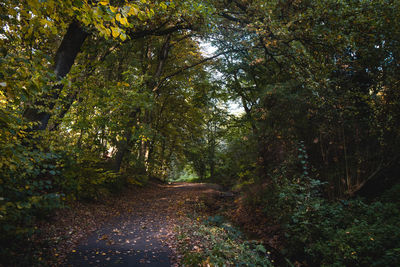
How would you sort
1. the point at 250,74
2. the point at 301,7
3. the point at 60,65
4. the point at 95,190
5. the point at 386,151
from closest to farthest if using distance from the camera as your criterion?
the point at 60,65
the point at 386,151
the point at 301,7
the point at 95,190
the point at 250,74

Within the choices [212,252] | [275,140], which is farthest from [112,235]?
[275,140]

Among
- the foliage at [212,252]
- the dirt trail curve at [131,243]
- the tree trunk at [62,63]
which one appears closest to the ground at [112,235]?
the dirt trail curve at [131,243]

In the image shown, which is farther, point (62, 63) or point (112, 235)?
point (112, 235)

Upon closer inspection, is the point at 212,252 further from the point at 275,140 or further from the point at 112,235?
the point at 275,140

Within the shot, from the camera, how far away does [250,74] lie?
12625 mm

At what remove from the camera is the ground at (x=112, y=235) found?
4520 mm

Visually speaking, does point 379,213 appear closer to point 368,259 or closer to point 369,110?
point 368,259

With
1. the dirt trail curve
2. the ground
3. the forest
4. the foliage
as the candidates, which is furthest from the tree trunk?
the foliage

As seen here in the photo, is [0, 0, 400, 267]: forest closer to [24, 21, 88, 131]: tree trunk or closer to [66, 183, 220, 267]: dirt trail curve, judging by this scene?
[24, 21, 88, 131]: tree trunk

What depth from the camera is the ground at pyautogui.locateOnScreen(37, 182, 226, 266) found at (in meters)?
4.52

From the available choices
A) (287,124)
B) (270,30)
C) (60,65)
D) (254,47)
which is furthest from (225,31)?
(60,65)

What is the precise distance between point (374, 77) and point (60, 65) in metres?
8.69

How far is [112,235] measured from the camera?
19.3 ft

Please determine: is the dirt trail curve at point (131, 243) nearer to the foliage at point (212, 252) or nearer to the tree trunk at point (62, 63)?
the foliage at point (212, 252)
